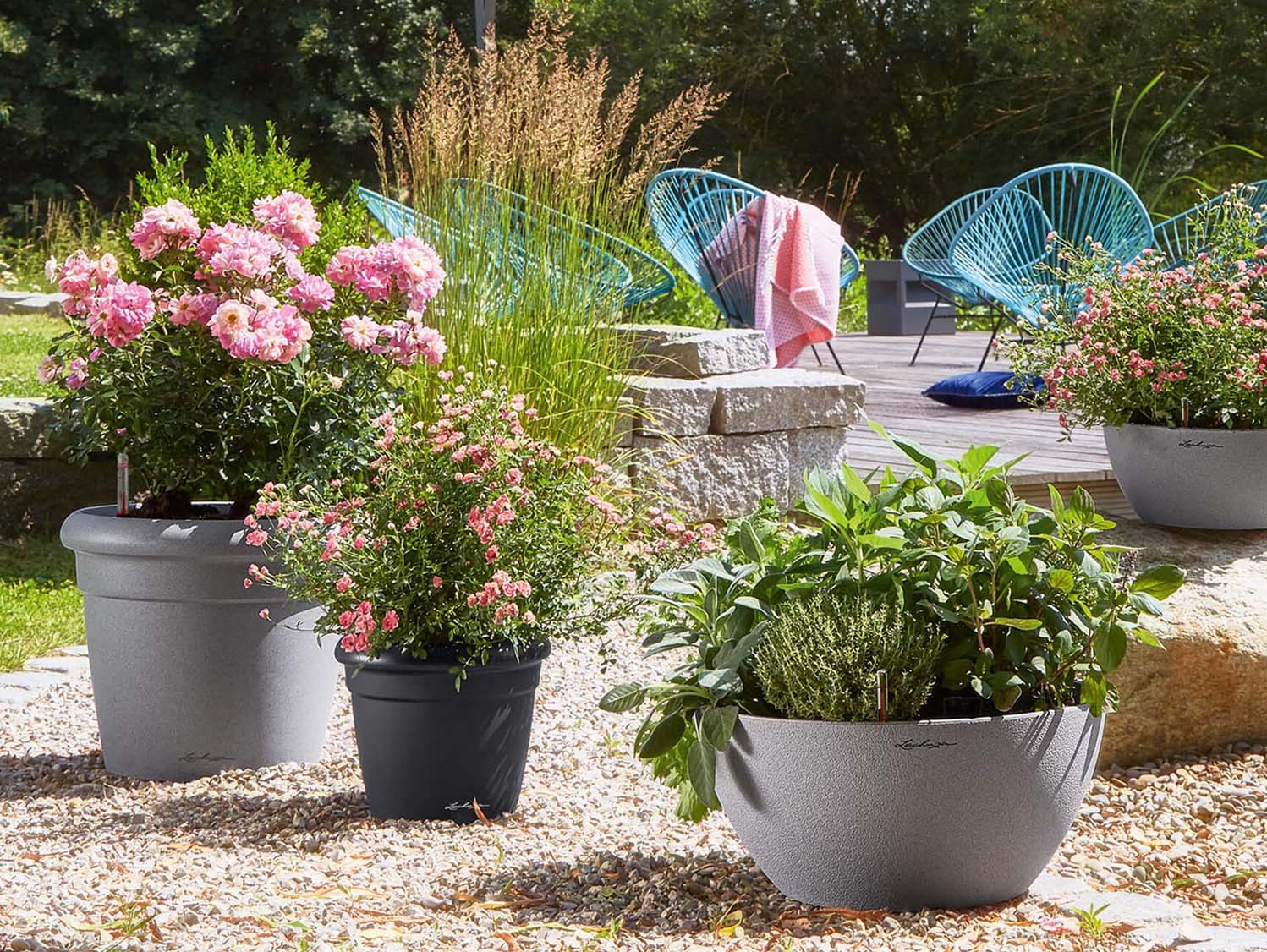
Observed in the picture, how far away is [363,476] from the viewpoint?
8.50 ft

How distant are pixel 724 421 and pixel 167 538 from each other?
2.09 metres

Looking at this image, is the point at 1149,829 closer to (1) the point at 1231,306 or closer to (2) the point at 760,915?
(2) the point at 760,915

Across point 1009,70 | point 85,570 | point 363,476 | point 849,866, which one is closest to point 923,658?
point 849,866

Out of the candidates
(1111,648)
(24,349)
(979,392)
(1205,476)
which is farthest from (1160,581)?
(24,349)

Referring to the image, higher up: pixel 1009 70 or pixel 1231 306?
pixel 1009 70

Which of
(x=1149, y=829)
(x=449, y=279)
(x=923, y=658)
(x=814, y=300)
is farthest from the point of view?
(x=814, y=300)

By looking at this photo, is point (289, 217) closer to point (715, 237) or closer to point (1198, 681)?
point (1198, 681)

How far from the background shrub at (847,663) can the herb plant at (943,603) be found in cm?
4

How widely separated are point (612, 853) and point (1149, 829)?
33.9 inches

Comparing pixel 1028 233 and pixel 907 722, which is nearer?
pixel 907 722

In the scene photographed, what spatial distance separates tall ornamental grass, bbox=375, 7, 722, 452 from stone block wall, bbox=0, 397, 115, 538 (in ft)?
3.89

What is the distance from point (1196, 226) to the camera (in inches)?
133

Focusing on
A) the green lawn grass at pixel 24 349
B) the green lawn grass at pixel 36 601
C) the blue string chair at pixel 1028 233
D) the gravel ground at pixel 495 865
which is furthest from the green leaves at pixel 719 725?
the blue string chair at pixel 1028 233

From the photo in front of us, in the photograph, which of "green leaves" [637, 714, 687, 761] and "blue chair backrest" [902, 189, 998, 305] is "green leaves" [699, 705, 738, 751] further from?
"blue chair backrest" [902, 189, 998, 305]
